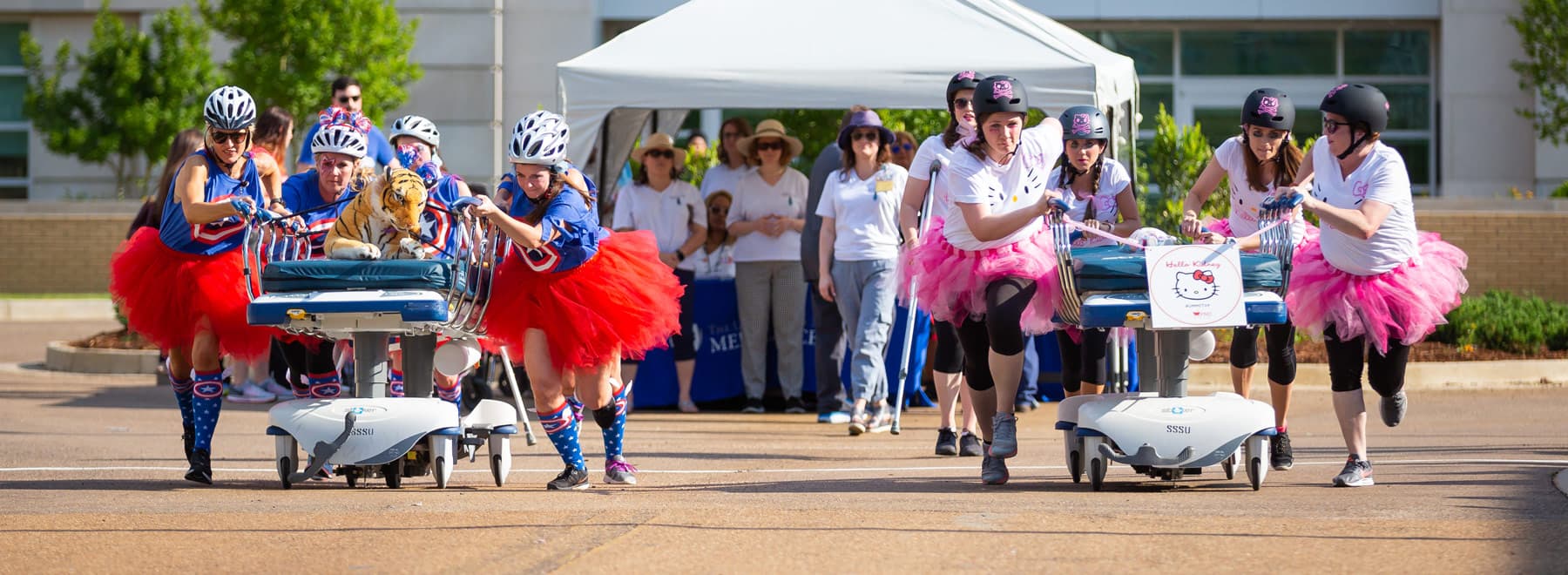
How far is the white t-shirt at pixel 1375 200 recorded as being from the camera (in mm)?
8148

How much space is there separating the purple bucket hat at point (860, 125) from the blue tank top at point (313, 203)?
4221 mm

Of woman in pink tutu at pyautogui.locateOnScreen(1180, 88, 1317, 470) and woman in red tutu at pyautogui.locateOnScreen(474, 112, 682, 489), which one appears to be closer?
woman in red tutu at pyautogui.locateOnScreen(474, 112, 682, 489)

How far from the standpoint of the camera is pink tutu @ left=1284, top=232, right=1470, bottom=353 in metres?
8.18

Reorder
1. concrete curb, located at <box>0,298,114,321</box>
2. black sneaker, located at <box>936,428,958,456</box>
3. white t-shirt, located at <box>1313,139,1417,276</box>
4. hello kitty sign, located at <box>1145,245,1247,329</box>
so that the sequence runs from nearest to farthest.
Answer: hello kitty sign, located at <box>1145,245,1247,329</box> < white t-shirt, located at <box>1313,139,1417,276</box> < black sneaker, located at <box>936,428,958,456</box> < concrete curb, located at <box>0,298,114,321</box>

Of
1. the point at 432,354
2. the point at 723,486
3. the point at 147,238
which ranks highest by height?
the point at 147,238

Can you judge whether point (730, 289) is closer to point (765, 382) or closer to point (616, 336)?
point (765, 382)

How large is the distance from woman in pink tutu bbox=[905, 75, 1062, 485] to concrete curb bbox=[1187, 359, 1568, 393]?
6851mm

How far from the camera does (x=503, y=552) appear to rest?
6457 millimetres

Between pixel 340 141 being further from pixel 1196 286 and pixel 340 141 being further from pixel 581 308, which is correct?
pixel 1196 286

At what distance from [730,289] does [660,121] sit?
2.86 m

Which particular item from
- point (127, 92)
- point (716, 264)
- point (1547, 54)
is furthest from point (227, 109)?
point (1547, 54)

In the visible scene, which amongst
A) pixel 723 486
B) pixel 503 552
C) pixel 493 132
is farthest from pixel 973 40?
pixel 493 132

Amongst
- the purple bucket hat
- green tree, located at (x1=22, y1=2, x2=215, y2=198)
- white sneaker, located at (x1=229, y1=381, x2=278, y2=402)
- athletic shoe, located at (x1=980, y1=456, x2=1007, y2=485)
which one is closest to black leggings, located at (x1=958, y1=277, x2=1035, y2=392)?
athletic shoe, located at (x1=980, y1=456, x2=1007, y2=485)

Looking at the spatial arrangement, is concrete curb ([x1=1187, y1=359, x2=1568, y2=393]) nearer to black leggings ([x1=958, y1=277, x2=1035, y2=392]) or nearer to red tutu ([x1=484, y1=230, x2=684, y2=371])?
black leggings ([x1=958, y1=277, x2=1035, y2=392])
